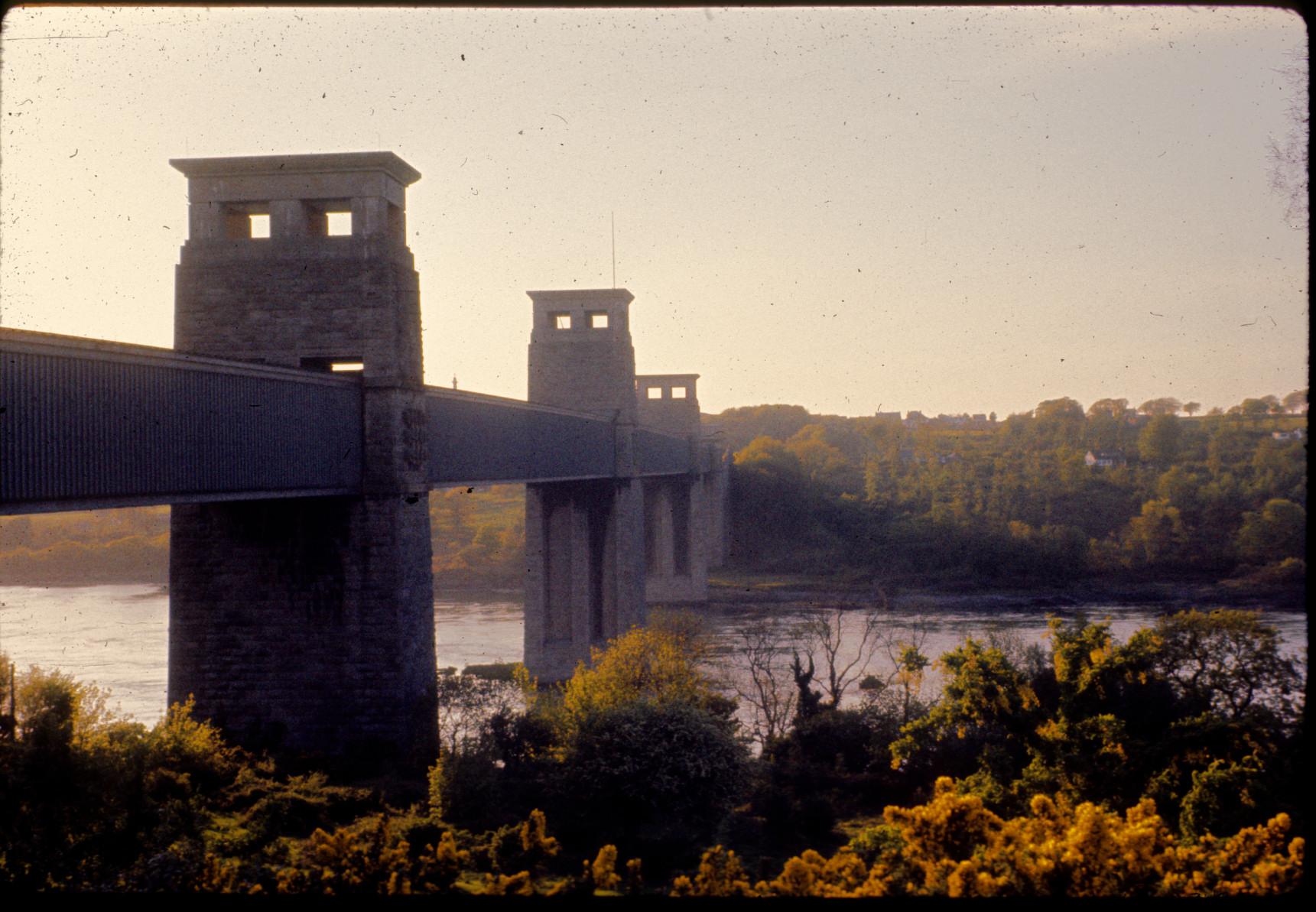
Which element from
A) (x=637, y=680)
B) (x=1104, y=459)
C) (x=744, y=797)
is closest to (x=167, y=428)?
(x=744, y=797)

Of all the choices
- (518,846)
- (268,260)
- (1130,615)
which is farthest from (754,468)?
(518,846)

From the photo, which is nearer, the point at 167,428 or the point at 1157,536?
the point at 167,428

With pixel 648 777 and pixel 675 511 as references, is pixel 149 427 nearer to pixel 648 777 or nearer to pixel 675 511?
pixel 648 777

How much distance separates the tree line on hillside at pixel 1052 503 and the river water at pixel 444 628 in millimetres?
8246

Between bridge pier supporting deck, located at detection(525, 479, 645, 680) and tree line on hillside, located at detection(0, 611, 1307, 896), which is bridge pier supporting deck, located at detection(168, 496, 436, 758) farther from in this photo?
bridge pier supporting deck, located at detection(525, 479, 645, 680)

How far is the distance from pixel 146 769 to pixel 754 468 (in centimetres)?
6696

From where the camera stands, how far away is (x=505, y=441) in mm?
26469

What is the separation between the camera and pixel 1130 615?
52031 mm

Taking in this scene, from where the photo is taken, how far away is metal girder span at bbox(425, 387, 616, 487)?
22.6 metres

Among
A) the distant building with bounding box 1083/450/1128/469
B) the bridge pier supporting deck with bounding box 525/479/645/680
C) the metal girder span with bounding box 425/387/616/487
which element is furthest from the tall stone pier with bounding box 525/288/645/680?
the distant building with bounding box 1083/450/1128/469

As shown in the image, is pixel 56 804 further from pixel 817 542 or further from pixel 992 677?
pixel 817 542

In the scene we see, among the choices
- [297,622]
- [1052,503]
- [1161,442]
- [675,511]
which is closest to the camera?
[297,622]

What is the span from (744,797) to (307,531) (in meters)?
9.69

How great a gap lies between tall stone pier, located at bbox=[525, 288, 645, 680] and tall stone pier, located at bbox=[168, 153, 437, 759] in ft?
57.0
